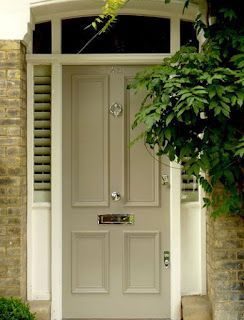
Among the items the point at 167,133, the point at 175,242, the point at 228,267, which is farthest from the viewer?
the point at 175,242

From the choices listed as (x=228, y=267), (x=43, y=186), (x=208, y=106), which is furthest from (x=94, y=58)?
(x=228, y=267)

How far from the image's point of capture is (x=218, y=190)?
196 inches

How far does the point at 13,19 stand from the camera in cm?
498

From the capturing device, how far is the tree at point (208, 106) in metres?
4.15

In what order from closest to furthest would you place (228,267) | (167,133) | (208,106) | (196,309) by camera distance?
1. (208,106)
2. (167,133)
3. (228,267)
4. (196,309)

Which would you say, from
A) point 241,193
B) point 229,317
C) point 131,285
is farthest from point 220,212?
point 131,285

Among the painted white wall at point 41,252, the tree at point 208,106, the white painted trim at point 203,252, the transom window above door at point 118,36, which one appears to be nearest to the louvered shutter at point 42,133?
Answer: the painted white wall at point 41,252

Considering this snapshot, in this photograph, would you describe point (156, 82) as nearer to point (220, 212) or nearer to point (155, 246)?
point (220, 212)

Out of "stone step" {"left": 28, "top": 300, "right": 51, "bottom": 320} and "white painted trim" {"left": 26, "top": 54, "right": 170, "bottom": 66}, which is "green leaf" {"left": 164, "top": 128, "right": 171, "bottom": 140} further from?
"stone step" {"left": 28, "top": 300, "right": 51, "bottom": 320}

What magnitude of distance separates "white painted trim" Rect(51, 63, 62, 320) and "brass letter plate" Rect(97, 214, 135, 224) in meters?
0.36

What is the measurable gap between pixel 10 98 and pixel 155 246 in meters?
1.81

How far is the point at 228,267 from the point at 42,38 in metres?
2.57

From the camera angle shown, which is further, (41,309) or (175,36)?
(175,36)

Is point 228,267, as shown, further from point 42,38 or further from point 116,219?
point 42,38
